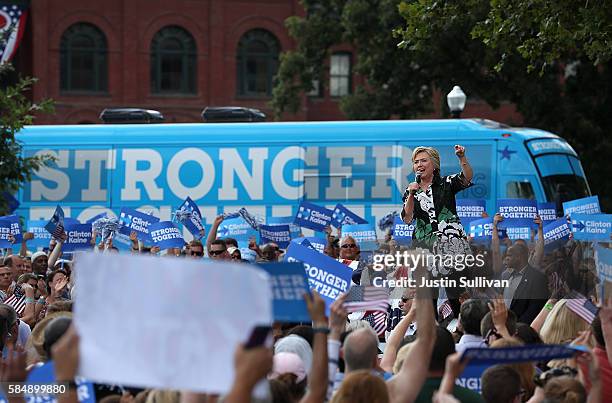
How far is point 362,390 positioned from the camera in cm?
522

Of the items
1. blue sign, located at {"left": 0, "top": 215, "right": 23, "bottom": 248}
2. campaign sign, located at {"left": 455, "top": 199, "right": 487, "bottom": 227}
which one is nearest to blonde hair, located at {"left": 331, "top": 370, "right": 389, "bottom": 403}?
blue sign, located at {"left": 0, "top": 215, "right": 23, "bottom": 248}

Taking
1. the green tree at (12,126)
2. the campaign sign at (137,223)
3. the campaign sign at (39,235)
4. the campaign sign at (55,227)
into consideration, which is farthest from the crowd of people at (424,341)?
the campaign sign at (39,235)

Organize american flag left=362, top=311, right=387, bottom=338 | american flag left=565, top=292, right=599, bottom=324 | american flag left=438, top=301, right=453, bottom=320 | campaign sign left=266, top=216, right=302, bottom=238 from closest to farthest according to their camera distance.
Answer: american flag left=565, top=292, right=599, bottom=324
american flag left=362, top=311, right=387, bottom=338
american flag left=438, top=301, right=453, bottom=320
campaign sign left=266, top=216, right=302, bottom=238

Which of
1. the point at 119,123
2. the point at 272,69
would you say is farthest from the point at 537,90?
the point at 272,69

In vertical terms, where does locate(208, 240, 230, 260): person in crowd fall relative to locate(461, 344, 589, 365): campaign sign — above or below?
below

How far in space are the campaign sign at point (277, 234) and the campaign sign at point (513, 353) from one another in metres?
12.9

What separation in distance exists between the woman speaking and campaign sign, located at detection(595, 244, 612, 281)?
4.94 ft

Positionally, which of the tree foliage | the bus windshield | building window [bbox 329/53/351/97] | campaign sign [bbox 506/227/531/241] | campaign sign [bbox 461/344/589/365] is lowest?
campaign sign [bbox 461/344/589/365]

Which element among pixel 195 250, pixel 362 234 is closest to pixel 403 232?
pixel 195 250

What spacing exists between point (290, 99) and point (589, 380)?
29.6 metres

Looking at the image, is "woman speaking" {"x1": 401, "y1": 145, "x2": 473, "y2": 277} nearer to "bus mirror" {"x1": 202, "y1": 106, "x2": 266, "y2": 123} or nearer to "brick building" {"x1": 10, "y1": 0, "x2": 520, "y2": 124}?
"bus mirror" {"x1": 202, "y1": 106, "x2": 266, "y2": 123}

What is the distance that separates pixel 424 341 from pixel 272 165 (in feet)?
62.6

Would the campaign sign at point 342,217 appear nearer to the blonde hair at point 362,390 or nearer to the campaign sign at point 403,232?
the campaign sign at point 403,232

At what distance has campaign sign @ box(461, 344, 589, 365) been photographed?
515cm
